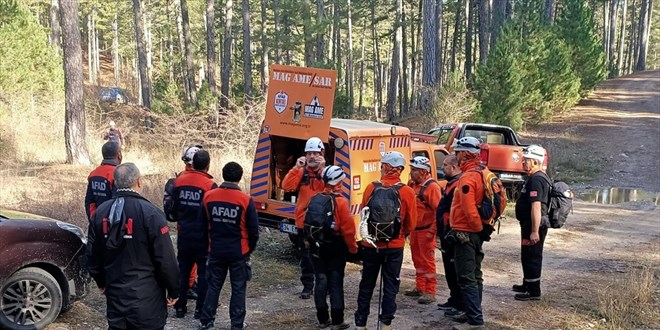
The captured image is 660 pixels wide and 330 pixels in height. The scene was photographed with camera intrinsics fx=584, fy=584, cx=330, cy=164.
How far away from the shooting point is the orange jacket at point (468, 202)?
6.22m

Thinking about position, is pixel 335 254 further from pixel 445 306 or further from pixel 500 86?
pixel 500 86

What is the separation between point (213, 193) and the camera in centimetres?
598

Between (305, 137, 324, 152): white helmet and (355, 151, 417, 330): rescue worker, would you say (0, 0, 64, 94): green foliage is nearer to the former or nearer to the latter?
(305, 137, 324, 152): white helmet

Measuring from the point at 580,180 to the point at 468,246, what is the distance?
16763 mm

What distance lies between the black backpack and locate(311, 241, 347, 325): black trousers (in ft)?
9.68

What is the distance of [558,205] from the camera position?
7.50 metres

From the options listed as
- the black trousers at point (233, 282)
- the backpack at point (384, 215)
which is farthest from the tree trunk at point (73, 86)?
the backpack at point (384, 215)

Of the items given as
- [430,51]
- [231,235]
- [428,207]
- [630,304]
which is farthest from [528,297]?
[430,51]

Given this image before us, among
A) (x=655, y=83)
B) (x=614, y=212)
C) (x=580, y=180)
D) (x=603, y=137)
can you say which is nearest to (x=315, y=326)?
(x=614, y=212)

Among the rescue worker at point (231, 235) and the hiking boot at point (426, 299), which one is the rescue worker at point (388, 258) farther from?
the hiking boot at point (426, 299)

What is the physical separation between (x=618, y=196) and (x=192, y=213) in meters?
17.1

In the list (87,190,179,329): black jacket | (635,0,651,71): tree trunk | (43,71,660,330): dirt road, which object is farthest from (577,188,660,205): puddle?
(635,0,651,71): tree trunk

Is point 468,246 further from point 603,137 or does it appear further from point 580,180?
point 603,137

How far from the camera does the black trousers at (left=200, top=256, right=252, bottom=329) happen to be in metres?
6.04
